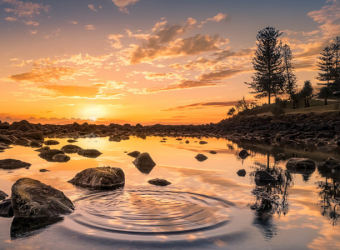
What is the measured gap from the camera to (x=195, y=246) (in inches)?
160

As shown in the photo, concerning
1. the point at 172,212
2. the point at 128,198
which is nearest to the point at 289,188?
the point at 172,212

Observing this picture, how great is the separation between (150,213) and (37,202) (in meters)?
2.18

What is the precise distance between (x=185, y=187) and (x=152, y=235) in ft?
11.5

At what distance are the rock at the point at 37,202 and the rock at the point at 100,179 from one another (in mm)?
1920

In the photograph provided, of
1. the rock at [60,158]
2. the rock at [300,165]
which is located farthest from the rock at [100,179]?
the rock at [300,165]

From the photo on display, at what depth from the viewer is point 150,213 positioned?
553 cm

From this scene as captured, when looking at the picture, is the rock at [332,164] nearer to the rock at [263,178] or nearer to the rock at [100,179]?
the rock at [263,178]

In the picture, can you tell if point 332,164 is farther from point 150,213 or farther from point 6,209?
point 6,209

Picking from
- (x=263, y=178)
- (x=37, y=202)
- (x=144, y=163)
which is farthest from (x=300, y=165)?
(x=37, y=202)

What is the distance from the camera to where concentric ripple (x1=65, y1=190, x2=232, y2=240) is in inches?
185

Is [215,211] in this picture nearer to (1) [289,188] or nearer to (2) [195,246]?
(2) [195,246]

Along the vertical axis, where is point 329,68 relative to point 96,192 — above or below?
above

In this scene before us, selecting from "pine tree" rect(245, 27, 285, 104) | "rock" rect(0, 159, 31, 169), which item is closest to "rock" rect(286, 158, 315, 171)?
"rock" rect(0, 159, 31, 169)

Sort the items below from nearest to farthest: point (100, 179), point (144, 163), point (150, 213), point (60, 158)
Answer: point (150, 213)
point (100, 179)
point (144, 163)
point (60, 158)
